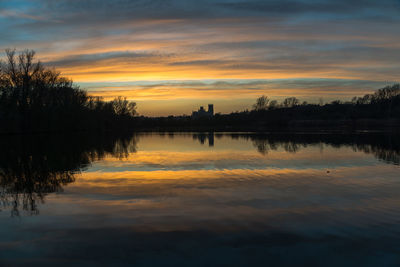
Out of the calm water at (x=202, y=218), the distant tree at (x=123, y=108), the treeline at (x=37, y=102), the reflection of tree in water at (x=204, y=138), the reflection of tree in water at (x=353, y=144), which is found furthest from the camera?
the distant tree at (x=123, y=108)

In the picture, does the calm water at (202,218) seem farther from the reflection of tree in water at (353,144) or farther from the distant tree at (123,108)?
the distant tree at (123,108)

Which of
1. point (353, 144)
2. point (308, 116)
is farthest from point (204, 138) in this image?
point (308, 116)

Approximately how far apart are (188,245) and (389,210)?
6.47 m

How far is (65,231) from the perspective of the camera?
9.14 metres

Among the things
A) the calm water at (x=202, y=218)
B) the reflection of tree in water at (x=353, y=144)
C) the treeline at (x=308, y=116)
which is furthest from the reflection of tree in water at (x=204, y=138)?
the treeline at (x=308, y=116)

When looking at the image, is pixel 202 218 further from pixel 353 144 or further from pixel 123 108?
pixel 123 108

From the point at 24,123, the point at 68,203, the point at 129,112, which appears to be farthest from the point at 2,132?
the point at 129,112

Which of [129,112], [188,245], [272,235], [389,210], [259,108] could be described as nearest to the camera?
[188,245]

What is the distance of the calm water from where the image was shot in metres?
7.45

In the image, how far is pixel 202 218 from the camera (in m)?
10.2

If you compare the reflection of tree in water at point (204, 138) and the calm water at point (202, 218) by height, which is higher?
the reflection of tree in water at point (204, 138)

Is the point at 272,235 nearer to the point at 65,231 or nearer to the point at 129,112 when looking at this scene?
the point at 65,231

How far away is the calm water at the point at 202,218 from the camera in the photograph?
7453mm

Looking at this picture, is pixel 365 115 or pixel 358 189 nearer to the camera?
pixel 358 189
